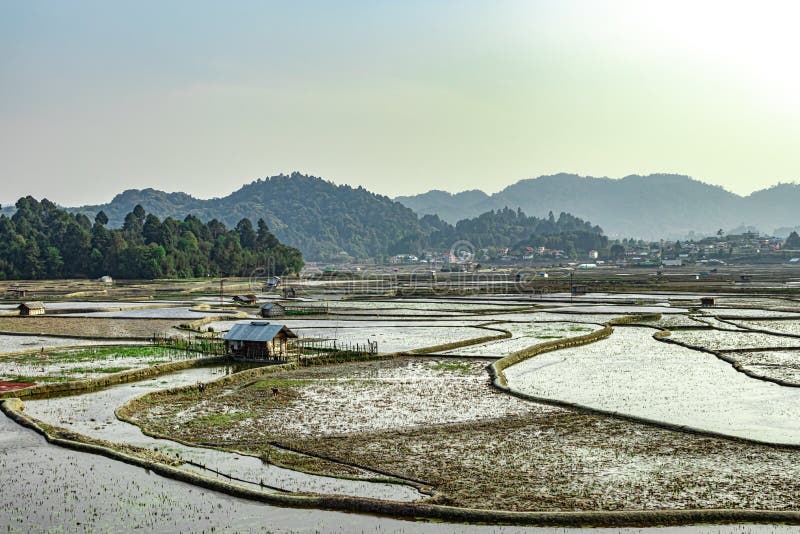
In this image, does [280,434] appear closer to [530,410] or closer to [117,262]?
[530,410]

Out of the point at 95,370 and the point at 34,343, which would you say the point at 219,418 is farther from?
the point at 34,343

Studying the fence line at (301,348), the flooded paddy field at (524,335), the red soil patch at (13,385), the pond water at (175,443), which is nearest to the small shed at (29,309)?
the fence line at (301,348)

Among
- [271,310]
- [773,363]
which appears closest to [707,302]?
[773,363]

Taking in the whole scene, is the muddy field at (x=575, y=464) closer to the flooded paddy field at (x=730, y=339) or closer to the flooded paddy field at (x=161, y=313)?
the flooded paddy field at (x=730, y=339)

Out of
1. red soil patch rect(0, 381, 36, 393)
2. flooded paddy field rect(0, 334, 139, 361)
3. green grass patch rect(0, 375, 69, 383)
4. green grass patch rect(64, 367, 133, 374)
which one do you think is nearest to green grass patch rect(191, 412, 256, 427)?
red soil patch rect(0, 381, 36, 393)

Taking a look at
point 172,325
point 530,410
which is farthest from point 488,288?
point 530,410
